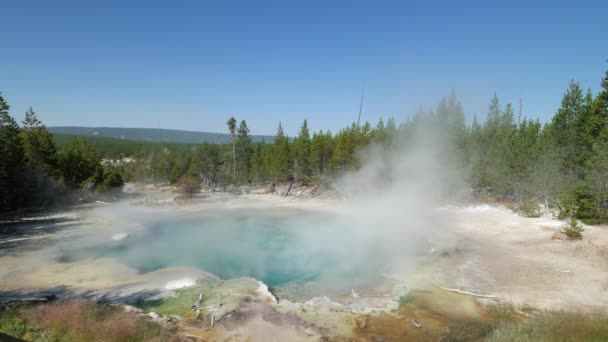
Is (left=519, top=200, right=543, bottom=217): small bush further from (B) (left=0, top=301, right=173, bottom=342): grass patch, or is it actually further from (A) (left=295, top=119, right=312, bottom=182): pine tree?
(A) (left=295, top=119, right=312, bottom=182): pine tree

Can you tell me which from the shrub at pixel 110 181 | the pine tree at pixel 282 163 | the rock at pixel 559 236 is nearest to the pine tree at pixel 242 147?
the pine tree at pixel 282 163

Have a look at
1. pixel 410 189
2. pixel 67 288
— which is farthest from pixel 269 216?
pixel 67 288

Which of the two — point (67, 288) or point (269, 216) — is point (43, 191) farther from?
point (67, 288)

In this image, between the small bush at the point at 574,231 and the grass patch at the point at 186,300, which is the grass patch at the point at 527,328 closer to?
the grass patch at the point at 186,300

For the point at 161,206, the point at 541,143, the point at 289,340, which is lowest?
the point at 161,206

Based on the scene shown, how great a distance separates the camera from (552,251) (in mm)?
11344

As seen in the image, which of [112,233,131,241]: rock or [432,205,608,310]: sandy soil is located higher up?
[432,205,608,310]: sandy soil

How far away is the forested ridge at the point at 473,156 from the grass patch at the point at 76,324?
16.4 m

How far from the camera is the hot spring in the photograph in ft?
35.7

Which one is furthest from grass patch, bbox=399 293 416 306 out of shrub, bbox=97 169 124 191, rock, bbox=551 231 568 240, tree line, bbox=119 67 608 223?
shrub, bbox=97 169 124 191

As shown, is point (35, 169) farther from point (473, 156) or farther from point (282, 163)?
point (473, 156)

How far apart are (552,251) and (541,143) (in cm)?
1077

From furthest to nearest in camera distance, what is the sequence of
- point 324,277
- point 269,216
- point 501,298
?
1. point 269,216
2. point 324,277
3. point 501,298

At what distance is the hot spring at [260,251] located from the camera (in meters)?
10.9
